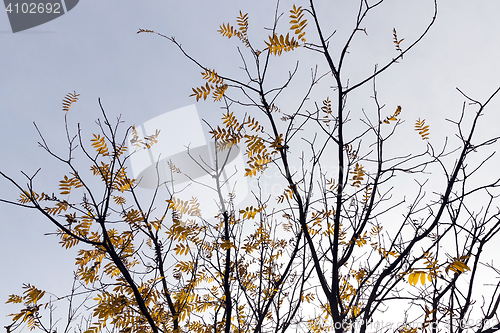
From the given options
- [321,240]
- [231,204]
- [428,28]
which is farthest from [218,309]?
[428,28]

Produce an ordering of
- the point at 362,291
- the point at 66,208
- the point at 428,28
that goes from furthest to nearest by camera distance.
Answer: the point at 362,291, the point at 66,208, the point at 428,28

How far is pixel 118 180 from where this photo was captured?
3.58 metres

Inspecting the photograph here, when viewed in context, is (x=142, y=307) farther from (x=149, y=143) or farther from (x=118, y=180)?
(x=149, y=143)

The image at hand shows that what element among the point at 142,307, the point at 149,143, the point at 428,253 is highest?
the point at 149,143

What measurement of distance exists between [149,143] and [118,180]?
838 mm

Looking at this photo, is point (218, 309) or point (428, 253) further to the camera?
point (218, 309)

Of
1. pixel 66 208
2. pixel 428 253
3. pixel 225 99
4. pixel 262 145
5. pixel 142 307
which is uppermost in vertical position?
pixel 225 99

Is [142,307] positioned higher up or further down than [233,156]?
further down

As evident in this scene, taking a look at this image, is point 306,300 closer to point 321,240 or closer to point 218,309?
point 321,240

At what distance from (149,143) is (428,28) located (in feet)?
12.0

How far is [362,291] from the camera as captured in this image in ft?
12.5

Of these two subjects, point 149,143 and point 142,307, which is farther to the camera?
point 149,143

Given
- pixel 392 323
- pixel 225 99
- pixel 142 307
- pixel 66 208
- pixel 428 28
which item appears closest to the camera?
pixel 428 28

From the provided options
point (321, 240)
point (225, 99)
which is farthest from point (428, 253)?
point (225, 99)
